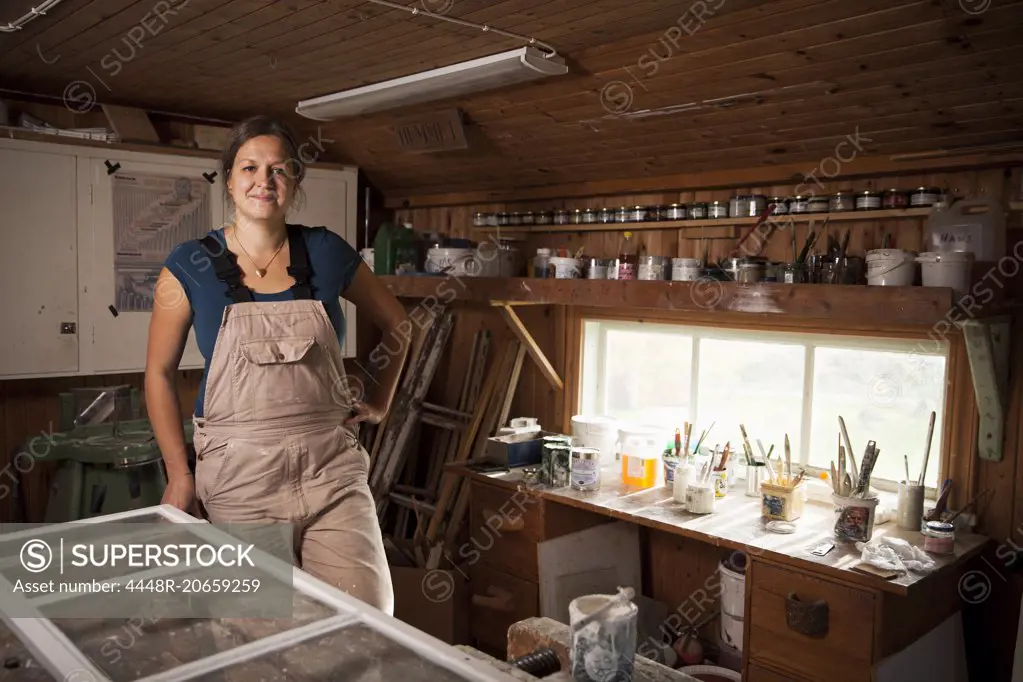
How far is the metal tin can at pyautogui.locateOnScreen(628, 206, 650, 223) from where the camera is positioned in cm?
358

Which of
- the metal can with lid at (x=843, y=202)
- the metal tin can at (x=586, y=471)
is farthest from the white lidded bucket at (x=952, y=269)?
the metal tin can at (x=586, y=471)

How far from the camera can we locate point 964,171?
2.82 m

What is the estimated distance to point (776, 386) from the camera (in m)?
3.49

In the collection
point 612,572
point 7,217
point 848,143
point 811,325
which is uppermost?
point 848,143

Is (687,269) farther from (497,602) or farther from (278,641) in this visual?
(278,641)

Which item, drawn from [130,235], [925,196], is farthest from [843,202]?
[130,235]

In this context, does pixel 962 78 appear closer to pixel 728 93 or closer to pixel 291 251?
pixel 728 93

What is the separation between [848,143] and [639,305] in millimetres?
887

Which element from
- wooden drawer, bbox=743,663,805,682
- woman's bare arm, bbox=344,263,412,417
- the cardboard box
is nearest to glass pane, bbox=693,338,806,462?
wooden drawer, bbox=743,663,805,682

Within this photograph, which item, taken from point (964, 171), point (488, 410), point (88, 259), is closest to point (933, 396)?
point (964, 171)

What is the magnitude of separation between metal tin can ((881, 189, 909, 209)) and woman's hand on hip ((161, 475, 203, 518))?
2310mm

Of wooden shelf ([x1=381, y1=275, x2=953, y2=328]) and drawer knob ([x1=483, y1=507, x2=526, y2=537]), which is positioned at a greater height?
wooden shelf ([x1=381, y1=275, x2=953, y2=328])

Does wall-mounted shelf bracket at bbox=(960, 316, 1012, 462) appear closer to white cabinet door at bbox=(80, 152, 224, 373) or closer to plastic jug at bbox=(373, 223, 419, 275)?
plastic jug at bbox=(373, 223, 419, 275)

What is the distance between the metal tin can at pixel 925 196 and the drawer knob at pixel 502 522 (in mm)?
1807
